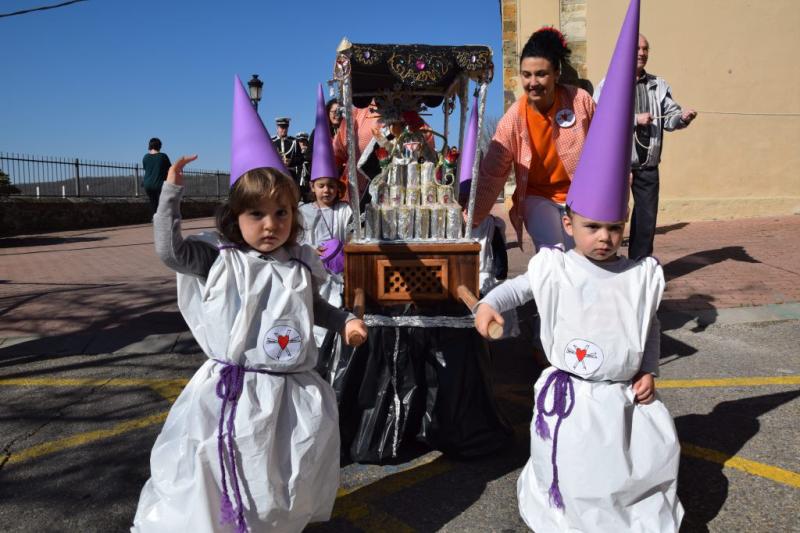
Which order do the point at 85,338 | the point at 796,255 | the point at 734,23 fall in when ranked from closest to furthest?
the point at 85,338 < the point at 796,255 < the point at 734,23

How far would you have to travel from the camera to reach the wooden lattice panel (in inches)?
128

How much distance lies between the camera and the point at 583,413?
7.80ft

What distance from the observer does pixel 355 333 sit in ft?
7.93

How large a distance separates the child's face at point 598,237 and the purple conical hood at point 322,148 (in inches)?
89.2

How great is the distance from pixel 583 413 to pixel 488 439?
0.83 metres

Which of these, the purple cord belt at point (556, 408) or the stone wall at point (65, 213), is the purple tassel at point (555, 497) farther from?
the stone wall at point (65, 213)

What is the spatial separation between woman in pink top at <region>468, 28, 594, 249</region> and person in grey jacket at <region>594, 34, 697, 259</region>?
193cm

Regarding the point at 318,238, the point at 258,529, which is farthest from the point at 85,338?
the point at 258,529

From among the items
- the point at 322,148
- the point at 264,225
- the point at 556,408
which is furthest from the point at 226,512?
the point at 322,148

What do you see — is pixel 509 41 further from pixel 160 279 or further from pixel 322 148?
pixel 322 148

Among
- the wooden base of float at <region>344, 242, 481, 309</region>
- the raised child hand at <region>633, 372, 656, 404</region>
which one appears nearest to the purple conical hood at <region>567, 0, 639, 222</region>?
the raised child hand at <region>633, 372, 656, 404</region>

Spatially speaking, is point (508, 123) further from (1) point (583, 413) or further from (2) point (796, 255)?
(2) point (796, 255)

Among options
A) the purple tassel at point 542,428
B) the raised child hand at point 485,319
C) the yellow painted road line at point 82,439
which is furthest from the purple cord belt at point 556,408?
the yellow painted road line at point 82,439

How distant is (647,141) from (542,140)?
239cm
